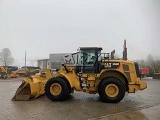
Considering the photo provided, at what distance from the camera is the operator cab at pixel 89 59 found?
949cm

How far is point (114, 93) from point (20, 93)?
3.47 m

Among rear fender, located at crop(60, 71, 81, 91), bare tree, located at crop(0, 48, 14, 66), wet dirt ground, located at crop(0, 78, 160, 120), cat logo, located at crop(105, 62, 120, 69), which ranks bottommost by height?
wet dirt ground, located at crop(0, 78, 160, 120)

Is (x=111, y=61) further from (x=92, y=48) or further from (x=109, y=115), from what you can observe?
(x=109, y=115)

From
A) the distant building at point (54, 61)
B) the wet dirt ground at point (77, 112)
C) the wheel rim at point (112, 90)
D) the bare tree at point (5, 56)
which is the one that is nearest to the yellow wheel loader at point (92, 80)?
the wheel rim at point (112, 90)

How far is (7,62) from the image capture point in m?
56.8

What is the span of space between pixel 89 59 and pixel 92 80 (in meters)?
0.89

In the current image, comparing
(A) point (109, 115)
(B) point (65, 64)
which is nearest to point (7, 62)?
(B) point (65, 64)

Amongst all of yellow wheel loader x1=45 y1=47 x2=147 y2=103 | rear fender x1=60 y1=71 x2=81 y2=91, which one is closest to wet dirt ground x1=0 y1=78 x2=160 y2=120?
yellow wheel loader x1=45 y1=47 x2=147 y2=103

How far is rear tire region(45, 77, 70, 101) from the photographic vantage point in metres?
9.00

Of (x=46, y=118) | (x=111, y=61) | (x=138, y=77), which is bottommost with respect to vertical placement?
(x=46, y=118)

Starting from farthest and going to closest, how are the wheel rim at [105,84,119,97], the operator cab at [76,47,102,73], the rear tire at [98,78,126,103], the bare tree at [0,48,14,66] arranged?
the bare tree at [0,48,14,66] < the operator cab at [76,47,102,73] < the wheel rim at [105,84,119,97] < the rear tire at [98,78,126,103]

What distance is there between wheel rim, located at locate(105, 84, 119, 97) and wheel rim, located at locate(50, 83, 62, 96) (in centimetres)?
173

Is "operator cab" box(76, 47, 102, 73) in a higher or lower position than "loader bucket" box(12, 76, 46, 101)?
higher

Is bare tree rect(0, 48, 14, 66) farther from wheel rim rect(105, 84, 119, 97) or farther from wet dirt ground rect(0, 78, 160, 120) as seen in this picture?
wheel rim rect(105, 84, 119, 97)
